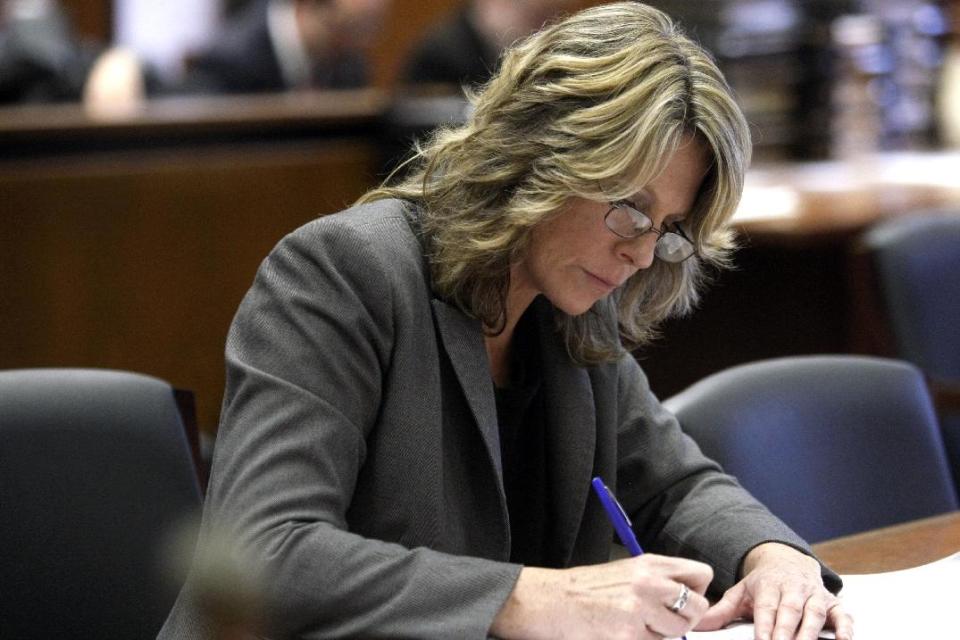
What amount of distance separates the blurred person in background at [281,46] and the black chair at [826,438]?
362cm

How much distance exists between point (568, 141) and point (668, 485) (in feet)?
1.62

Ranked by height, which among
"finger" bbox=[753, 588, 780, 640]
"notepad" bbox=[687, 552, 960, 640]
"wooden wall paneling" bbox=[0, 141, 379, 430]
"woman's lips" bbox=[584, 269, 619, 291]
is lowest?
"wooden wall paneling" bbox=[0, 141, 379, 430]

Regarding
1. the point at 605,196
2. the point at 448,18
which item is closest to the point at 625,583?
the point at 605,196

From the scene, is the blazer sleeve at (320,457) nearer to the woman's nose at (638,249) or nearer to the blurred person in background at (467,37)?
the woman's nose at (638,249)

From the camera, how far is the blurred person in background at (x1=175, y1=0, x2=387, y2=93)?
530 cm

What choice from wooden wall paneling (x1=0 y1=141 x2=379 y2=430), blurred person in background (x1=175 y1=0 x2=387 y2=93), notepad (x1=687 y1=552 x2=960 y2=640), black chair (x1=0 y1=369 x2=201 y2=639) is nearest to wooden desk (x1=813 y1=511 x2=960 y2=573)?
notepad (x1=687 y1=552 x2=960 y2=640)

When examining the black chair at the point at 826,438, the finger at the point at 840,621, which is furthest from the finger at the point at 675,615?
the black chair at the point at 826,438

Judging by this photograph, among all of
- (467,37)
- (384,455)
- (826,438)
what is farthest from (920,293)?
(467,37)

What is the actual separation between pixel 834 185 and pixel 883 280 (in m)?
1.42

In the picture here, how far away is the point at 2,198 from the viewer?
3.57 metres

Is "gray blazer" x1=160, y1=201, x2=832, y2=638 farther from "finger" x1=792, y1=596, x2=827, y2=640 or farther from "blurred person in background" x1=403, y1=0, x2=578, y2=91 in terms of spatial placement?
"blurred person in background" x1=403, y1=0, x2=578, y2=91

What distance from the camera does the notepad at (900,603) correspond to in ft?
4.47

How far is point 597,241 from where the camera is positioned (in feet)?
4.69

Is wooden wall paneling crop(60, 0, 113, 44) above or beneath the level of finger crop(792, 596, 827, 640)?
beneath
